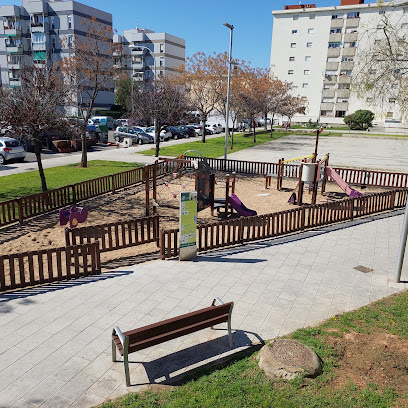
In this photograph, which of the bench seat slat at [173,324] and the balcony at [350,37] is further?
the balcony at [350,37]

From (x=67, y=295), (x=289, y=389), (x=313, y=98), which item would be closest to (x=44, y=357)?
(x=67, y=295)

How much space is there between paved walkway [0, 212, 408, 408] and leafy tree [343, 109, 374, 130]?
50.7 m

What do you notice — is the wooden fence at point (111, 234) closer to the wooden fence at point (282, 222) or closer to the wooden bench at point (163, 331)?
the wooden fence at point (282, 222)

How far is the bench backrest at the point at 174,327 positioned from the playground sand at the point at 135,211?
3.92 meters

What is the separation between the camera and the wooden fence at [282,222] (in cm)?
927

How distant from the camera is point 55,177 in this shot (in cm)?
1809

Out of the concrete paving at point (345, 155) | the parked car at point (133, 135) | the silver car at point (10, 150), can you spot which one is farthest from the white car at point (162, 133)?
the silver car at point (10, 150)

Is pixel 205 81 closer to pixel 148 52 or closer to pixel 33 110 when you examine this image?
pixel 33 110

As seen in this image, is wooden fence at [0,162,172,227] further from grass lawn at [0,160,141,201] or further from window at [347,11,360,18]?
window at [347,11,360,18]

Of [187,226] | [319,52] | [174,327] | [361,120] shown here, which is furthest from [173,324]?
[319,52]

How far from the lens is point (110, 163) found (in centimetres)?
2306

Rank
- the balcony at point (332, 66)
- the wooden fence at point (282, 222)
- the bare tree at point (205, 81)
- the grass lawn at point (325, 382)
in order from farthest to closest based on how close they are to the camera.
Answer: the balcony at point (332, 66)
the bare tree at point (205, 81)
the wooden fence at point (282, 222)
the grass lawn at point (325, 382)

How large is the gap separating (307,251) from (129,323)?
17.1 feet

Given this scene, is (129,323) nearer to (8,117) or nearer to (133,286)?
(133,286)
